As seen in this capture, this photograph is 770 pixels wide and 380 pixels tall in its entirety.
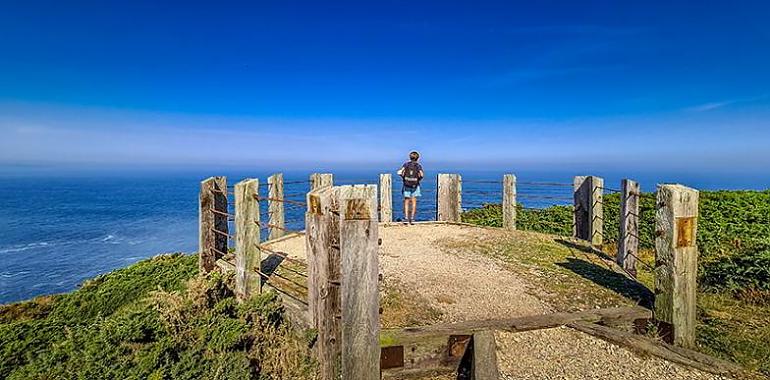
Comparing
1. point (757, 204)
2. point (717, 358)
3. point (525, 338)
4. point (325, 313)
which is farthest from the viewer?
point (757, 204)

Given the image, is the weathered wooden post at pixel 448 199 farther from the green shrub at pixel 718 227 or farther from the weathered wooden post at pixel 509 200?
the green shrub at pixel 718 227

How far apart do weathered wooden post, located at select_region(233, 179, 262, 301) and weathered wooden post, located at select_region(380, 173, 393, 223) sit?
619 centimetres

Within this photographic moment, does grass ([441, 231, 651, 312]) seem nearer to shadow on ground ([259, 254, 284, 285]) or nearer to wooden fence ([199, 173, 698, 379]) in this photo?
wooden fence ([199, 173, 698, 379])

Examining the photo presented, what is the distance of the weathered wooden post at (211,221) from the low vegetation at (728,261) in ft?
20.2

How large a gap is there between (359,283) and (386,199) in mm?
8352

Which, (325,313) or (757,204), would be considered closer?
(325,313)

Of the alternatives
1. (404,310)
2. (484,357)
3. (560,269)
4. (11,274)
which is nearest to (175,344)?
(404,310)

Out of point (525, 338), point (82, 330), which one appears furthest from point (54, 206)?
point (525, 338)

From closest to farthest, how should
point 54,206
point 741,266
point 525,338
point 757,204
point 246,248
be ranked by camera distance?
point 525,338, point 246,248, point 741,266, point 757,204, point 54,206

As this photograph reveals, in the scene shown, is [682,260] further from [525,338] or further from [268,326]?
[268,326]

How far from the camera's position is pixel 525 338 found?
4285 millimetres

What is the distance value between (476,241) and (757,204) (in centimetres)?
920

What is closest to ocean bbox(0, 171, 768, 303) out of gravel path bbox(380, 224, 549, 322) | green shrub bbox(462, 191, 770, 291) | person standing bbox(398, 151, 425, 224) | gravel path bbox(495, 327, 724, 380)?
person standing bbox(398, 151, 425, 224)

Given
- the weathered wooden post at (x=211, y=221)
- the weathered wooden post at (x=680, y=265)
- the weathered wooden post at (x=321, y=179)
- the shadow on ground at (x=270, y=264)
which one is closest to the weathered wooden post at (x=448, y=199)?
the weathered wooden post at (x=321, y=179)
